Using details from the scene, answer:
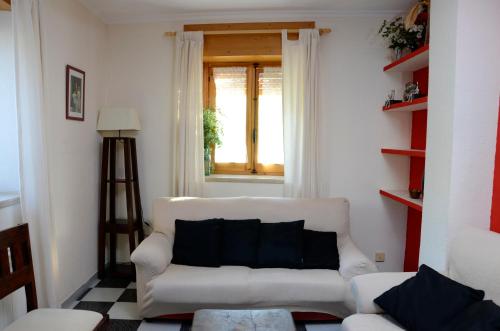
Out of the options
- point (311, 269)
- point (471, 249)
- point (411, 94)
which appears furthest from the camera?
point (411, 94)

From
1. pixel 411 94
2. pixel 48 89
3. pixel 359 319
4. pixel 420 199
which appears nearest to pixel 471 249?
pixel 359 319

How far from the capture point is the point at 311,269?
8.16 feet

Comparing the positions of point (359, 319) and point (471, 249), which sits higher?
point (471, 249)

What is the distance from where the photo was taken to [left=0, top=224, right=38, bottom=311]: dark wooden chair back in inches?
65.5

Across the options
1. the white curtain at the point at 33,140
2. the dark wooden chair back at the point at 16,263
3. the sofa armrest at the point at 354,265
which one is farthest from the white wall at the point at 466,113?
the white curtain at the point at 33,140

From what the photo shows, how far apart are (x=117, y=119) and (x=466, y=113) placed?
109 inches

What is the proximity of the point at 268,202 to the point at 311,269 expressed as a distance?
0.68m

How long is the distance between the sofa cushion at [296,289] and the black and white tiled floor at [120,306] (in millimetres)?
260

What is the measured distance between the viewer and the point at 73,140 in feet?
9.11

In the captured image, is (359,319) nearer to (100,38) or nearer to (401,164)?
(401,164)

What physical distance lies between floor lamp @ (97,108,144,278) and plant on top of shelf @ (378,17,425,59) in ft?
7.96

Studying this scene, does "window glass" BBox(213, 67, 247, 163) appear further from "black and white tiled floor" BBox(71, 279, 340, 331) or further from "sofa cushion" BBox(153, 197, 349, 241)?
"black and white tiled floor" BBox(71, 279, 340, 331)

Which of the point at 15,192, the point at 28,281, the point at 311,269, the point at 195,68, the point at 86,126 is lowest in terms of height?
the point at 311,269

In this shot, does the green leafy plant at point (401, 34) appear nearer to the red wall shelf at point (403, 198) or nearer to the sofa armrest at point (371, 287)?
the red wall shelf at point (403, 198)
